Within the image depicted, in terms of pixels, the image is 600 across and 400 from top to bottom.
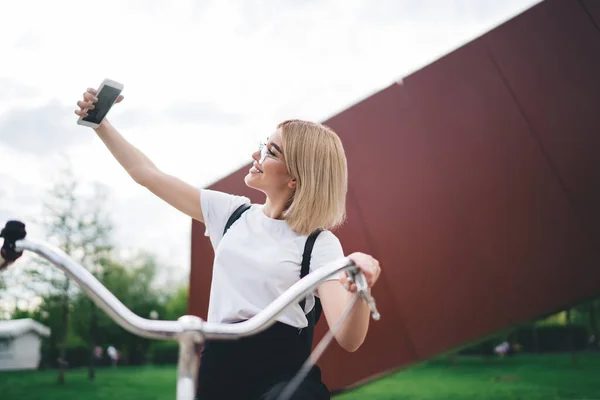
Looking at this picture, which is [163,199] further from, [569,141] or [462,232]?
[569,141]

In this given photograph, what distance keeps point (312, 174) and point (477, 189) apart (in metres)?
3.58

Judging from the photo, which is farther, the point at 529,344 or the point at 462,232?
the point at 529,344

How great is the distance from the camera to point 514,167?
512cm

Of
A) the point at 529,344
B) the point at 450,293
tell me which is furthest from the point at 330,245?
the point at 529,344

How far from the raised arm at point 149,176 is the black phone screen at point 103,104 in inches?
1.5

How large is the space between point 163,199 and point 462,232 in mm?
3595

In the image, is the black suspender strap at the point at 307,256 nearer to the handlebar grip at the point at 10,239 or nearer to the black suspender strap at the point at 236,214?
the black suspender strap at the point at 236,214

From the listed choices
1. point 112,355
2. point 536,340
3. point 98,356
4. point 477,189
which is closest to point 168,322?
point 477,189

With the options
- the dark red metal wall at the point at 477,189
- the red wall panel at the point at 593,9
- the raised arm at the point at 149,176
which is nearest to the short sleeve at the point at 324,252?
the raised arm at the point at 149,176

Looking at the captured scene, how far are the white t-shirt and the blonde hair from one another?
72 mm

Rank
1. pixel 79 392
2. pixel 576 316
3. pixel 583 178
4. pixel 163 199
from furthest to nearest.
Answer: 1. pixel 576 316
2. pixel 79 392
3. pixel 583 178
4. pixel 163 199

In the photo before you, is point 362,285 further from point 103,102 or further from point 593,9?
point 593,9

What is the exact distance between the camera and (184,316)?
3.63 feet

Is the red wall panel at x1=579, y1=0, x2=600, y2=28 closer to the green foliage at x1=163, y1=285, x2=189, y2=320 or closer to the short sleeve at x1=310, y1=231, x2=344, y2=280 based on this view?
the short sleeve at x1=310, y1=231, x2=344, y2=280
